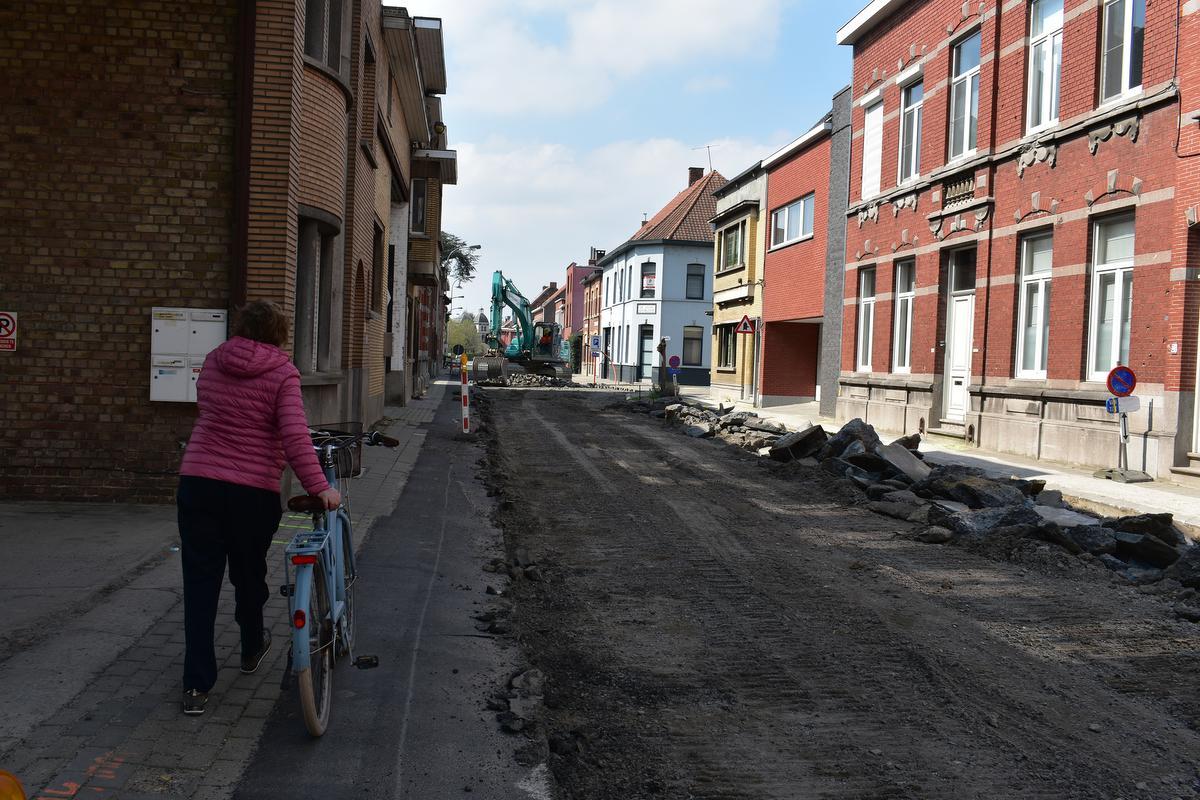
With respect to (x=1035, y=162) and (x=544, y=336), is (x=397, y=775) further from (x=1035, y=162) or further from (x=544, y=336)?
(x=544, y=336)

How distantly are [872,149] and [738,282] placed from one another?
1211 cm

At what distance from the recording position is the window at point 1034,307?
16.0m

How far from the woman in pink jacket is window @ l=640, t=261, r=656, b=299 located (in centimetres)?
5084

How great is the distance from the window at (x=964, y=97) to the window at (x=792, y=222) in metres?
8.32

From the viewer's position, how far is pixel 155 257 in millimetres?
8859

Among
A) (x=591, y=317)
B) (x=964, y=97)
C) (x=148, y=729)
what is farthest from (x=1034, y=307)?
(x=591, y=317)

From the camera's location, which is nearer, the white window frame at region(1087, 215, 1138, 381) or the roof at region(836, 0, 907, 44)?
the white window frame at region(1087, 215, 1138, 381)

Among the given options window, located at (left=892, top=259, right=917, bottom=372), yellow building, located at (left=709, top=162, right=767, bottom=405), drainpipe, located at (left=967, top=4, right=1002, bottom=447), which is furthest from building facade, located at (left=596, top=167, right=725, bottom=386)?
drainpipe, located at (left=967, top=4, right=1002, bottom=447)

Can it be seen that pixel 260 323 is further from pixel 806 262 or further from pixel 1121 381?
pixel 806 262

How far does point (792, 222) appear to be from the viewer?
29.8 metres

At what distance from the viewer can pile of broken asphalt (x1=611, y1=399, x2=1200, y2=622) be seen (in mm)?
7859

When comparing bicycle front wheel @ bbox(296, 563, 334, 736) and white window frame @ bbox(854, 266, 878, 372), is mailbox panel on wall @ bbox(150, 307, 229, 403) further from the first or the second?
white window frame @ bbox(854, 266, 878, 372)

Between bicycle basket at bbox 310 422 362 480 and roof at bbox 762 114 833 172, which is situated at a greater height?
roof at bbox 762 114 833 172

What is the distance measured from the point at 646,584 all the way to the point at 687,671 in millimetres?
1905
